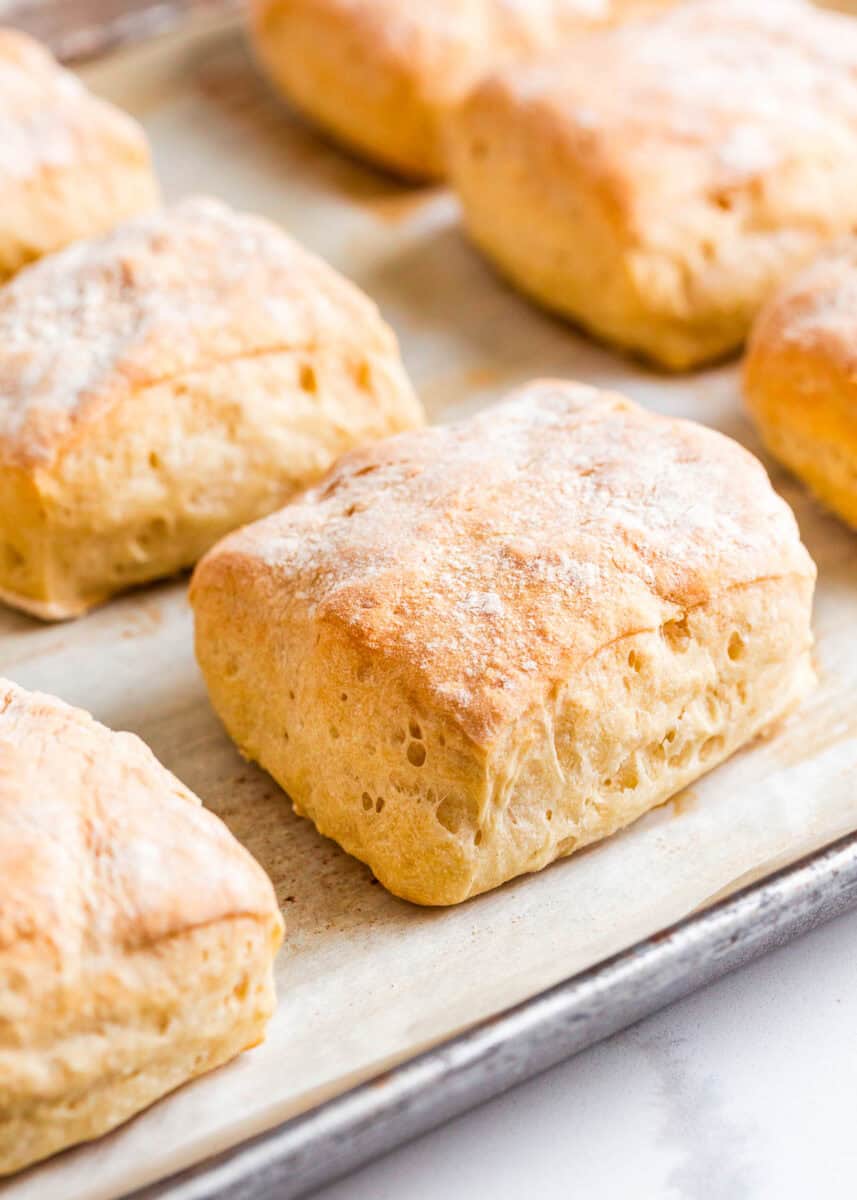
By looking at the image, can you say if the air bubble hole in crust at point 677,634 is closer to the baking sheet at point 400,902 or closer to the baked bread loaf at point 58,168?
the baking sheet at point 400,902

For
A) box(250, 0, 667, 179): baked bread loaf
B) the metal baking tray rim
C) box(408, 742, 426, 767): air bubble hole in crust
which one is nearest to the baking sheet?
the metal baking tray rim

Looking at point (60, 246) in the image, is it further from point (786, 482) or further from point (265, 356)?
point (786, 482)

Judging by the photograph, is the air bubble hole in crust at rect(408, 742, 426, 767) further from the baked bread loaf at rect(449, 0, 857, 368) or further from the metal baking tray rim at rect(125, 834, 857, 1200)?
the baked bread loaf at rect(449, 0, 857, 368)

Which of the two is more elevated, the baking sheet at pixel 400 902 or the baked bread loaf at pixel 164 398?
the baked bread loaf at pixel 164 398

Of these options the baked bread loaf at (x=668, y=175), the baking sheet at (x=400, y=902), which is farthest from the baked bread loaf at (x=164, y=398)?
the baked bread loaf at (x=668, y=175)

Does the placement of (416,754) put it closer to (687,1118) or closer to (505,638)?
(505,638)
